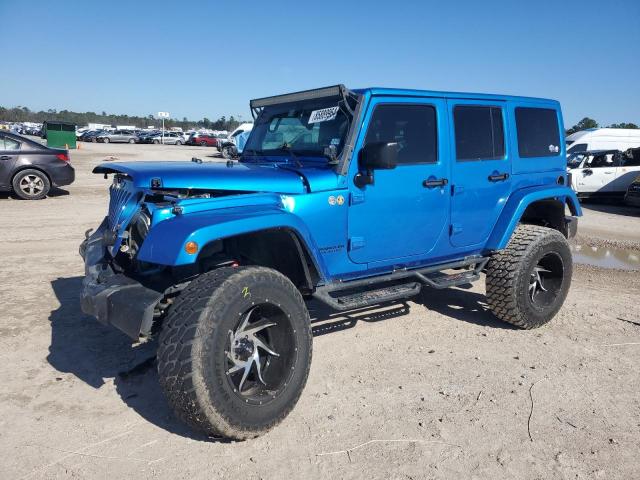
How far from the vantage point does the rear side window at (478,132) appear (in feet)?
14.6

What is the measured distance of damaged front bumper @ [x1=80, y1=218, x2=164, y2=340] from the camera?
9.23ft

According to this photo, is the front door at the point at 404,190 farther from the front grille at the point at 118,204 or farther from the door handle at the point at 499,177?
the front grille at the point at 118,204

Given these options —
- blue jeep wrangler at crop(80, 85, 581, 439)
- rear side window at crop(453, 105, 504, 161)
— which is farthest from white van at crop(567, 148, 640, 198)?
rear side window at crop(453, 105, 504, 161)

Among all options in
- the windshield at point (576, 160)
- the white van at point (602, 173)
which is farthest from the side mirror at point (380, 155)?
the windshield at point (576, 160)

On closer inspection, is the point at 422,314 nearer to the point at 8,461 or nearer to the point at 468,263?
the point at 468,263

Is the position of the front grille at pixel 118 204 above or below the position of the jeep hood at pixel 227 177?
below

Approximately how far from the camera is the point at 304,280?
377 centimetres

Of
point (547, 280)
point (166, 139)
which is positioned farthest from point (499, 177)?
point (166, 139)

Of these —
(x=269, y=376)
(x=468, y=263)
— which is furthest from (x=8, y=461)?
(x=468, y=263)

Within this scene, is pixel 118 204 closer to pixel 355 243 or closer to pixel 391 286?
pixel 355 243

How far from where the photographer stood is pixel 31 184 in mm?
11805

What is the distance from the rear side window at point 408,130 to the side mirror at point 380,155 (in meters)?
0.24

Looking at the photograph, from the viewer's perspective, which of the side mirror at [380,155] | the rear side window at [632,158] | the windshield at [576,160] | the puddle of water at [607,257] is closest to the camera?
the side mirror at [380,155]

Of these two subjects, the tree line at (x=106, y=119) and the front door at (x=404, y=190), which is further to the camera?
the tree line at (x=106, y=119)
